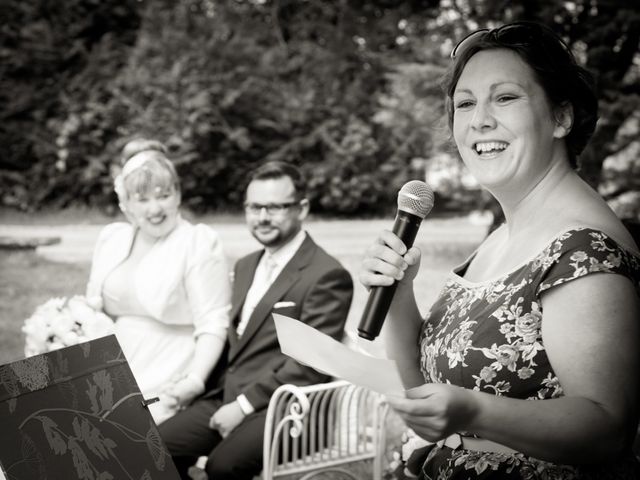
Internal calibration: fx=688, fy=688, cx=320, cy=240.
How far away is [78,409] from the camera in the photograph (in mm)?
1607

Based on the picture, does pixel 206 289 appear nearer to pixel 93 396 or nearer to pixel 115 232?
pixel 115 232

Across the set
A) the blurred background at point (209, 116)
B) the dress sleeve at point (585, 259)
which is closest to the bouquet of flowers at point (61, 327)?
the dress sleeve at point (585, 259)

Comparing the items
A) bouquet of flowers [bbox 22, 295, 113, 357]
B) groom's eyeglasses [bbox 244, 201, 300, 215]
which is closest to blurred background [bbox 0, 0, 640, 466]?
groom's eyeglasses [bbox 244, 201, 300, 215]

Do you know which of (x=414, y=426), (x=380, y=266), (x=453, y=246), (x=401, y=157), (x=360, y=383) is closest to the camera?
(x=414, y=426)

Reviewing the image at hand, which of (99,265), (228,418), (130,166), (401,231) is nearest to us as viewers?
(401,231)

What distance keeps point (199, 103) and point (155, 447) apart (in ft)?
35.8

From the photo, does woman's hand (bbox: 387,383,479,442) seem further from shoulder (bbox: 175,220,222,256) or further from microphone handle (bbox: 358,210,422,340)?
shoulder (bbox: 175,220,222,256)

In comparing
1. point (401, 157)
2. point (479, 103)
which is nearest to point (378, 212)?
point (401, 157)

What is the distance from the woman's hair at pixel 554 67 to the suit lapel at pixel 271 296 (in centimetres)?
181

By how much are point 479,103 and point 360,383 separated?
742 millimetres

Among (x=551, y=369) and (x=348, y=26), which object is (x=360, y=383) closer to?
(x=551, y=369)

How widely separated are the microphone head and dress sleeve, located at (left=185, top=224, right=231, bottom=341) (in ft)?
6.14

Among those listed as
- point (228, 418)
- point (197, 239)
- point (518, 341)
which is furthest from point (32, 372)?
point (197, 239)

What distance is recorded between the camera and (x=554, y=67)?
1.65 metres
